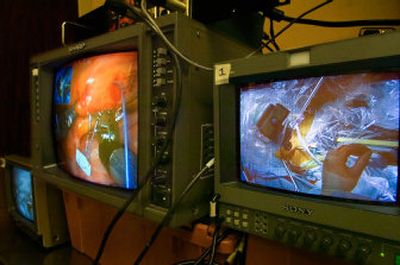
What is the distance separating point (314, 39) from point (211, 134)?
77 cm

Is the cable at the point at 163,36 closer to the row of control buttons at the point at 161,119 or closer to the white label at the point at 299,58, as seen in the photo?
the row of control buttons at the point at 161,119

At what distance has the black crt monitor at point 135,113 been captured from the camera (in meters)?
0.60

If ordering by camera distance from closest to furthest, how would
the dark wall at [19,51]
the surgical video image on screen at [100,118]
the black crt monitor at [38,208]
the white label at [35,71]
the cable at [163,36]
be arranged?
1. the cable at [163,36]
2. the surgical video image on screen at [100,118]
3. the white label at [35,71]
4. the black crt monitor at [38,208]
5. the dark wall at [19,51]

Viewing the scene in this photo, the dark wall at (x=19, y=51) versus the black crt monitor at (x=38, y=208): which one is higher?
the dark wall at (x=19, y=51)

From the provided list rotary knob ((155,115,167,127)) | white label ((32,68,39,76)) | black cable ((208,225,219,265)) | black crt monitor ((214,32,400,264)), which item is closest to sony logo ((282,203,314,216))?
black crt monitor ((214,32,400,264))

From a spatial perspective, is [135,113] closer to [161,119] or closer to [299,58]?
[161,119]

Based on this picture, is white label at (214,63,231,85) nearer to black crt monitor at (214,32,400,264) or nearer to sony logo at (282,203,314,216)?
black crt monitor at (214,32,400,264)

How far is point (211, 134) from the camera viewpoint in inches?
26.2

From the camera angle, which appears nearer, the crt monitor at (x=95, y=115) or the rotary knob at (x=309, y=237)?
the rotary knob at (x=309, y=237)

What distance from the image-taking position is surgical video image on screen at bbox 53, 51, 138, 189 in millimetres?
701

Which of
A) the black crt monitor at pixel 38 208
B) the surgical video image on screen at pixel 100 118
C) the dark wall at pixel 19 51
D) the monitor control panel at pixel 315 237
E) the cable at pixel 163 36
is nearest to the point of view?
the monitor control panel at pixel 315 237

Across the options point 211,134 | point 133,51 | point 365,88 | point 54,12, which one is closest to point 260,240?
point 211,134

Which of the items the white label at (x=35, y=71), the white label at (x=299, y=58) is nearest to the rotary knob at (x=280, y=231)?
the white label at (x=299, y=58)

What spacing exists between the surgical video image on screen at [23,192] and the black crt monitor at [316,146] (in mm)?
907
